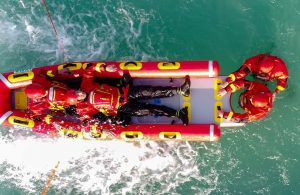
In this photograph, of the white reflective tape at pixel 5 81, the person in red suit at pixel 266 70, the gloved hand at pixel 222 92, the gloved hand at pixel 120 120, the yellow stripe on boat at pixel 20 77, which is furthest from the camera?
the white reflective tape at pixel 5 81

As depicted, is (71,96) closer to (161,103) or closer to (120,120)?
(120,120)

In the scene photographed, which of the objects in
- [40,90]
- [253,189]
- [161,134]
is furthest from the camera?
[253,189]

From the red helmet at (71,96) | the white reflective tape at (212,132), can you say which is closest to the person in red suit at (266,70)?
the white reflective tape at (212,132)

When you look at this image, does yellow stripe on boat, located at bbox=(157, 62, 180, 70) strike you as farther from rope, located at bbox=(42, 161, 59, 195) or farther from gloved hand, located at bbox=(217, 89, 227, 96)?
rope, located at bbox=(42, 161, 59, 195)

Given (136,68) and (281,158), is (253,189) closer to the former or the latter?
(281,158)

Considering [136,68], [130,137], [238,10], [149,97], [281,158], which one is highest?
[238,10]

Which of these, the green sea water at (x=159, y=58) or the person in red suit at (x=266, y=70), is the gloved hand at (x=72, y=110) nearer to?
the green sea water at (x=159, y=58)

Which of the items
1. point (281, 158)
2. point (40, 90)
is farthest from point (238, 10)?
point (40, 90)
